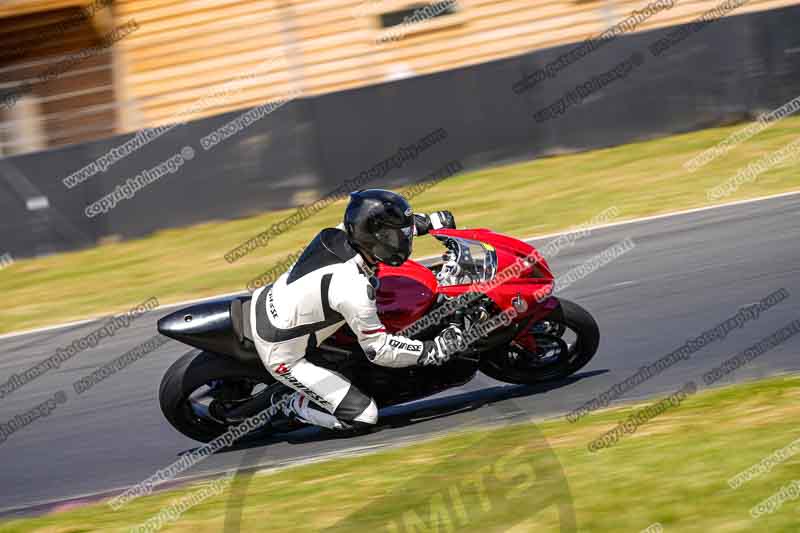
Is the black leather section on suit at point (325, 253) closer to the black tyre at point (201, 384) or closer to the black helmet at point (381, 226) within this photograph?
the black helmet at point (381, 226)

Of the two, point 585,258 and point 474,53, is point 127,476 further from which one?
point 474,53

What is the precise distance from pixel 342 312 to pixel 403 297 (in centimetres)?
49

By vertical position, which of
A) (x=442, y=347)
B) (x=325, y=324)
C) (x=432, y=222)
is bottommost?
(x=442, y=347)

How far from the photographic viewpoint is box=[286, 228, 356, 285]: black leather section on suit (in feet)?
21.1

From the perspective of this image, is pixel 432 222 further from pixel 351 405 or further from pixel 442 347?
pixel 351 405

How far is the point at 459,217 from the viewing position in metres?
12.5

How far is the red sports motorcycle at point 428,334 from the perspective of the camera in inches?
257

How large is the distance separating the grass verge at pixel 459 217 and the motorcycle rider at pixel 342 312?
186 inches

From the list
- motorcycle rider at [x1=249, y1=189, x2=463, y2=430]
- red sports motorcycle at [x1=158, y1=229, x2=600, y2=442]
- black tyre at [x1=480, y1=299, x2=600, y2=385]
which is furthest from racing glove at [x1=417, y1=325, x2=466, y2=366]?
black tyre at [x1=480, y1=299, x2=600, y2=385]

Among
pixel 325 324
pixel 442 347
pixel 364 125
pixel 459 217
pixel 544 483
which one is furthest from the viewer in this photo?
pixel 364 125

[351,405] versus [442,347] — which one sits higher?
[442,347]

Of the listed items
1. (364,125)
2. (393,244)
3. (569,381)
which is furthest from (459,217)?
(393,244)

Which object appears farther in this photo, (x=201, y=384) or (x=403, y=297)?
(x=201, y=384)

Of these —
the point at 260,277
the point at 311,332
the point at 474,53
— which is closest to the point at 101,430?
the point at 311,332
